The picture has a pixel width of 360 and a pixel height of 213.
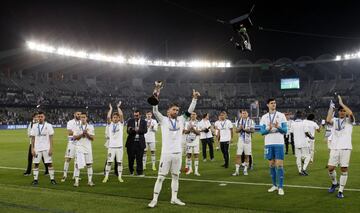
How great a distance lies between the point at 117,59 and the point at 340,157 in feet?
212

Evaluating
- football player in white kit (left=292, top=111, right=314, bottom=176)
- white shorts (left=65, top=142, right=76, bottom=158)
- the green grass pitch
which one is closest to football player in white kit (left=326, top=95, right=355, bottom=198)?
the green grass pitch

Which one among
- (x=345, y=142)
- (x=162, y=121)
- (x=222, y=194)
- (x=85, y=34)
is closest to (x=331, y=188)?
(x=345, y=142)

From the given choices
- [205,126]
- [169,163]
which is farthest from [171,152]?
[205,126]

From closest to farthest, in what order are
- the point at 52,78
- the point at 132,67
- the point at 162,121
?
the point at 162,121 → the point at 52,78 → the point at 132,67

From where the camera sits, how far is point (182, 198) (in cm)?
991

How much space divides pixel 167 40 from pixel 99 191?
197 ft

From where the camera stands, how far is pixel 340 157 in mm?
9711

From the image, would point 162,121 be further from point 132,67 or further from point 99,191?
point 132,67

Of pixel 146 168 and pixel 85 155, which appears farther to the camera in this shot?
pixel 146 168

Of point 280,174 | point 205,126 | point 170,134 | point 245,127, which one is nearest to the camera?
point 170,134

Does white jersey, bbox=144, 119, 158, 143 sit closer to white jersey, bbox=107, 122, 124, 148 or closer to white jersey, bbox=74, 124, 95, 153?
white jersey, bbox=107, 122, 124, 148

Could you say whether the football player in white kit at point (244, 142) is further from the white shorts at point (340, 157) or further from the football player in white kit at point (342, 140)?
the white shorts at point (340, 157)

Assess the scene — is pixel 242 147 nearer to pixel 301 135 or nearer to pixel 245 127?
pixel 245 127

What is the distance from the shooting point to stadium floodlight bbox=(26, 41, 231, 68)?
59406mm
